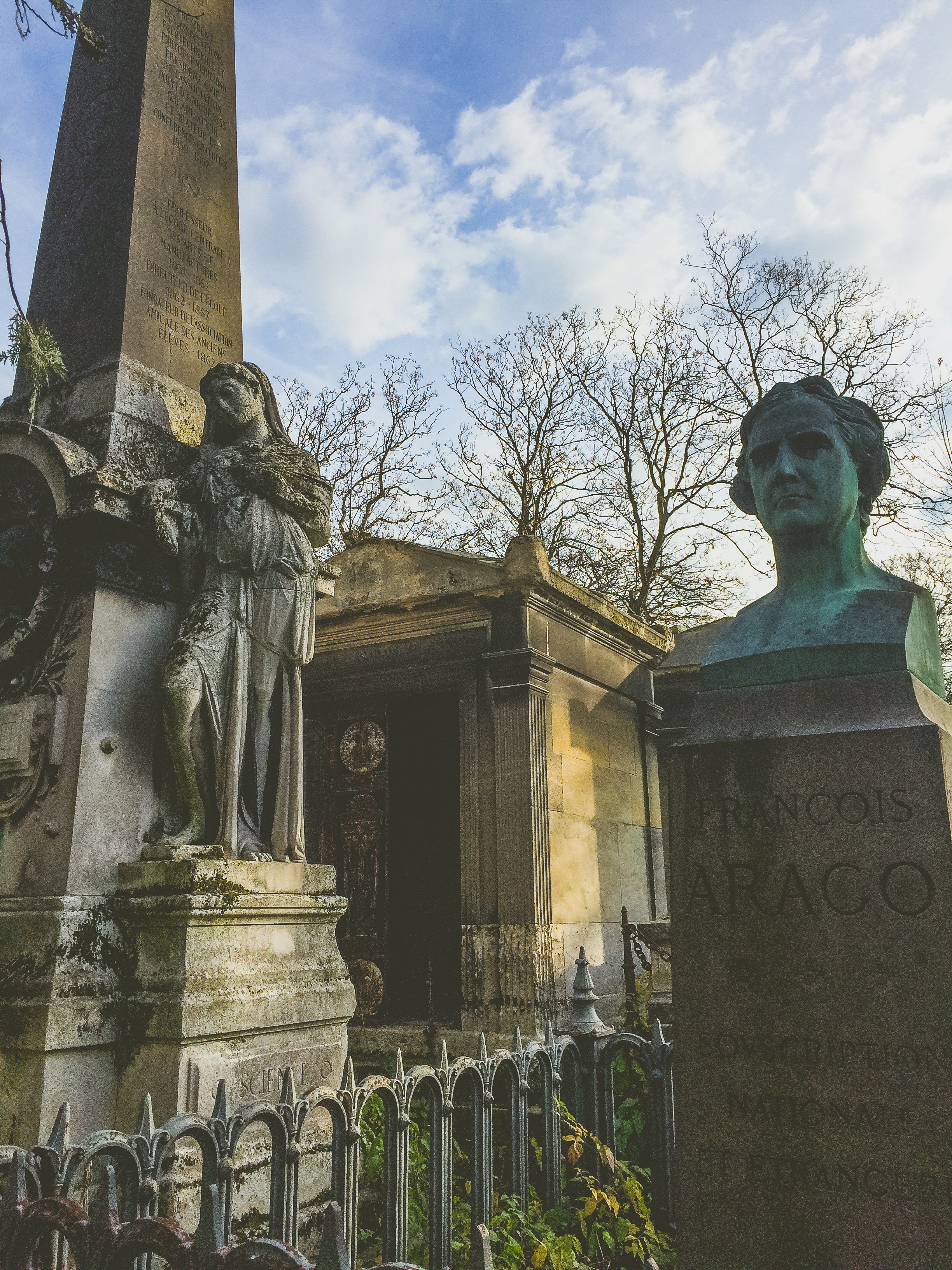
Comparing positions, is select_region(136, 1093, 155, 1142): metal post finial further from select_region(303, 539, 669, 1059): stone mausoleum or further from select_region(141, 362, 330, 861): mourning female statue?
select_region(303, 539, 669, 1059): stone mausoleum

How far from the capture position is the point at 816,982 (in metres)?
2.83

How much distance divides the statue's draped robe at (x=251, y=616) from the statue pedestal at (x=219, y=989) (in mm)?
264

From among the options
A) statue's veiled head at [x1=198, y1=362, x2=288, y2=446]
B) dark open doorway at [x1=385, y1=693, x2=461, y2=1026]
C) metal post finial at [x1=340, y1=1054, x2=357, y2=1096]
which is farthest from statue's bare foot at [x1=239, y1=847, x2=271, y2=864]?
dark open doorway at [x1=385, y1=693, x2=461, y2=1026]

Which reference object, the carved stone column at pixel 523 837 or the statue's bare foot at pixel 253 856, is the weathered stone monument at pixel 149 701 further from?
the carved stone column at pixel 523 837

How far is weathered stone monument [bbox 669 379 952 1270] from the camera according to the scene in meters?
2.66

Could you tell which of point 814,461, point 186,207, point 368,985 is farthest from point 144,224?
point 368,985

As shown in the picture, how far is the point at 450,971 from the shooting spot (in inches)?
437

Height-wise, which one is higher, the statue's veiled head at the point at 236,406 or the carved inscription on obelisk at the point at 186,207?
the carved inscription on obelisk at the point at 186,207

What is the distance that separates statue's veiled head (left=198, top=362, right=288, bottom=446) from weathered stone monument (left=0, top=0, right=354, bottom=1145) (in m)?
0.01

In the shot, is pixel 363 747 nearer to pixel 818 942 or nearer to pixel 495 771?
pixel 495 771

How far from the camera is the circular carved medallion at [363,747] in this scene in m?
9.40

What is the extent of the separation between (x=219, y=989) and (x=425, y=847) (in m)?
8.05

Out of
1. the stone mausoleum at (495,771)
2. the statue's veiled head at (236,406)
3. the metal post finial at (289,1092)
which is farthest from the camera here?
the stone mausoleum at (495,771)

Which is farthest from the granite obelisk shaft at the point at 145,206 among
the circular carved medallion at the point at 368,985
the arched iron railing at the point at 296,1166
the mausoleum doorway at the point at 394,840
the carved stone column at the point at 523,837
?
the circular carved medallion at the point at 368,985
